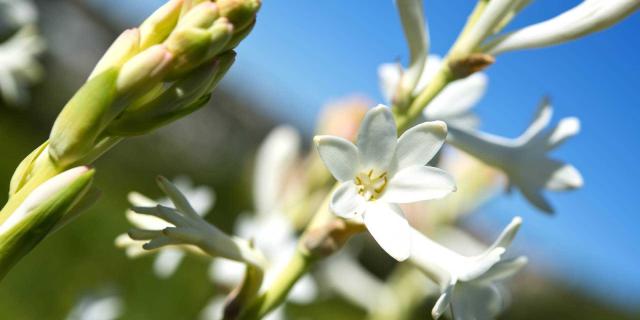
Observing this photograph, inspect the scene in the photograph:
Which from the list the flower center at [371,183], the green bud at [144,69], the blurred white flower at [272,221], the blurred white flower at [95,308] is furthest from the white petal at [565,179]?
the blurred white flower at [95,308]

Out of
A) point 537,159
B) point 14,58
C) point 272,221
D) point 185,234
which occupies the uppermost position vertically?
point 185,234

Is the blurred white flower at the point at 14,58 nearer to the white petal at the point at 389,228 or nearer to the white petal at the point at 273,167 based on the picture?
the white petal at the point at 273,167

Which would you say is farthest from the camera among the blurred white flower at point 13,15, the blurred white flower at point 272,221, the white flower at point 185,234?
the blurred white flower at point 13,15

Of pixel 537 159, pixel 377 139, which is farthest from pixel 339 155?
pixel 537 159

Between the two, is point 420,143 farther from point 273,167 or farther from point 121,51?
point 273,167

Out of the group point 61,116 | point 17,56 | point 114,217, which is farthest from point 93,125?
point 114,217

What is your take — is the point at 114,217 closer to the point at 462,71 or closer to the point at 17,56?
the point at 17,56
